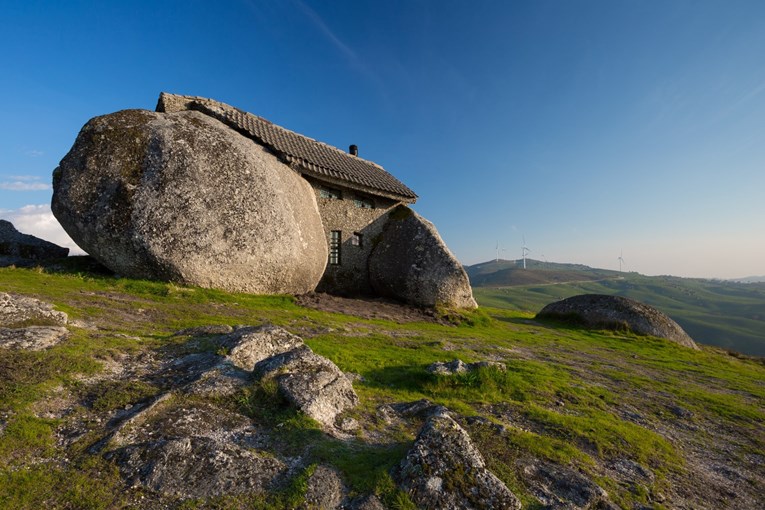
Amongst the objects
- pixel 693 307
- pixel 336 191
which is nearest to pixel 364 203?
pixel 336 191

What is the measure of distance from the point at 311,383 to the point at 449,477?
2903 millimetres

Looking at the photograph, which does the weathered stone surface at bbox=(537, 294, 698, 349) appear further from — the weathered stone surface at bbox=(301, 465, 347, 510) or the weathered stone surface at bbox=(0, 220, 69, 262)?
the weathered stone surface at bbox=(0, 220, 69, 262)

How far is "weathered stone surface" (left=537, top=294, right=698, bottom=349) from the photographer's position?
27.0 meters

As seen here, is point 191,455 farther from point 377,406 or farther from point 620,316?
point 620,316

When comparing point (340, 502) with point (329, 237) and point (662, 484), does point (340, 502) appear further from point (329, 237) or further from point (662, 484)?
point (329, 237)

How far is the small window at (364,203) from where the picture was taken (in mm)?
26672

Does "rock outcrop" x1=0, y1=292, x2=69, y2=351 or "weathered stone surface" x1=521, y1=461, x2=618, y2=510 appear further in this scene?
"rock outcrop" x1=0, y1=292, x2=69, y2=351

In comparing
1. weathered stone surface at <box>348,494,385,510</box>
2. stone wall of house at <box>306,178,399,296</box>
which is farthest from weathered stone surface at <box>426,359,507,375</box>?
stone wall of house at <box>306,178,399,296</box>

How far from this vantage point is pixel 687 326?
125 m

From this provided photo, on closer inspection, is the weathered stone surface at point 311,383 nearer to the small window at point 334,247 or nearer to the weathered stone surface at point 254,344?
the weathered stone surface at point 254,344

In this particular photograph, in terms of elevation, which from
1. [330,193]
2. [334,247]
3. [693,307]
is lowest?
[693,307]

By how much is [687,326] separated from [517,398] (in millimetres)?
153514

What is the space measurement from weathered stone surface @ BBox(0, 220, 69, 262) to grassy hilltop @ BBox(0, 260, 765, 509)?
4.17m

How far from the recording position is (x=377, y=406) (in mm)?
7305
